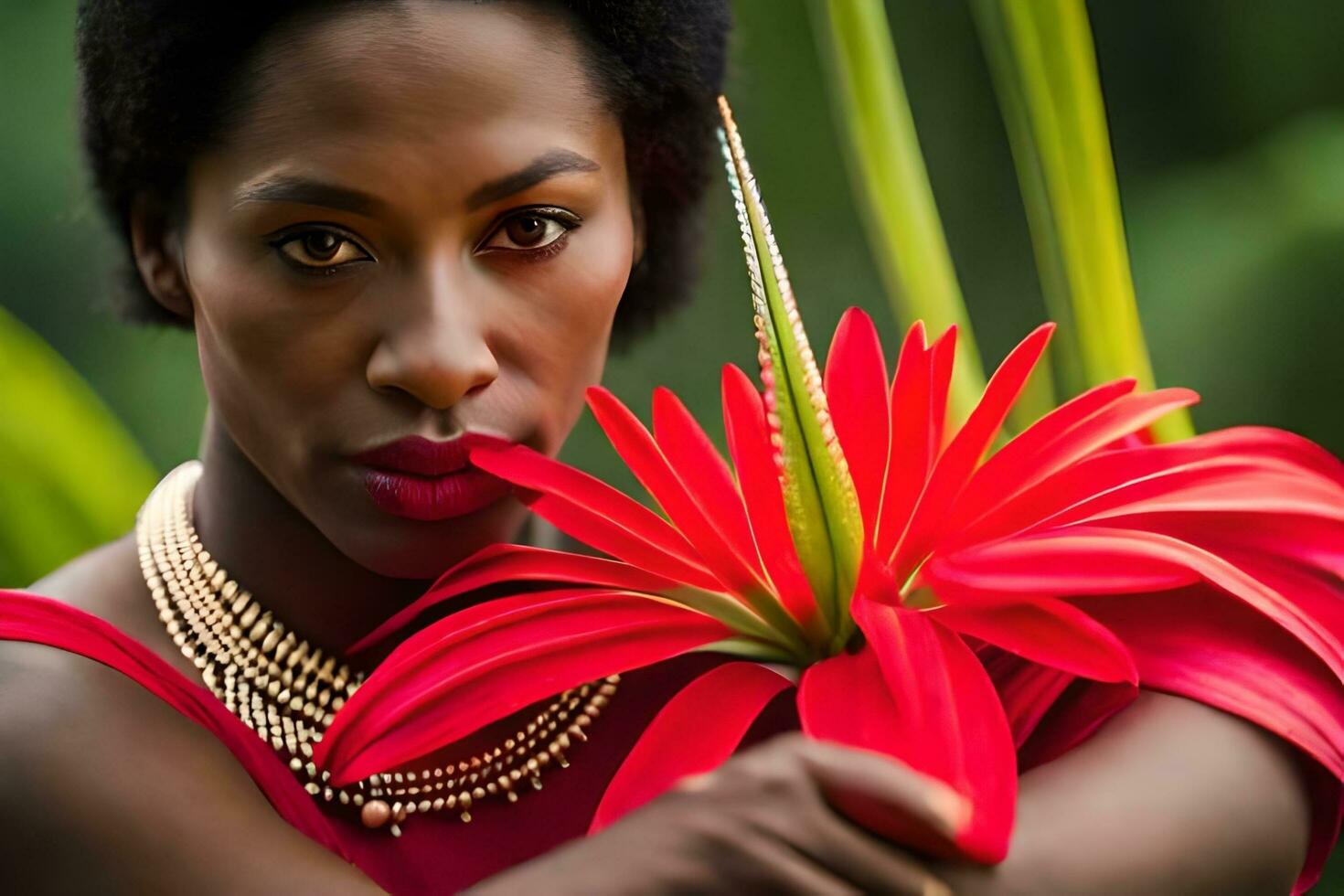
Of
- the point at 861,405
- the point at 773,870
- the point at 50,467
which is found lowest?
Result: the point at 50,467

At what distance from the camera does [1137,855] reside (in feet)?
1.44

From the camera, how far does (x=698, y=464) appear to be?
565mm

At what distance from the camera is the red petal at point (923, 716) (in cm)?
41

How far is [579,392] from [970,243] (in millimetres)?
512

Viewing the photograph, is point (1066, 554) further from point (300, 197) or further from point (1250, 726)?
point (300, 197)

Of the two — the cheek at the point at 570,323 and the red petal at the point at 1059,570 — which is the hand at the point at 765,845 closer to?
the red petal at the point at 1059,570

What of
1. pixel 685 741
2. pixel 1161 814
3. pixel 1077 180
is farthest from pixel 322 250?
pixel 1077 180

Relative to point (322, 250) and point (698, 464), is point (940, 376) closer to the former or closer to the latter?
point (698, 464)

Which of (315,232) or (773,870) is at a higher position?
(315,232)

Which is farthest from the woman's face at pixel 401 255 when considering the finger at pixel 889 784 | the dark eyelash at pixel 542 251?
the finger at pixel 889 784

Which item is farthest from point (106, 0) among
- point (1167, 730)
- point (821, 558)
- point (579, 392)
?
point (1167, 730)

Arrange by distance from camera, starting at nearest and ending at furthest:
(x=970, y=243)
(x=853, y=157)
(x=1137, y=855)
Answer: (x=1137, y=855), (x=853, y=157), (x=970, y=243)

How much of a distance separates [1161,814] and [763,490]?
0.58ft

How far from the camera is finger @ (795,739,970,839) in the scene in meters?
0.39
